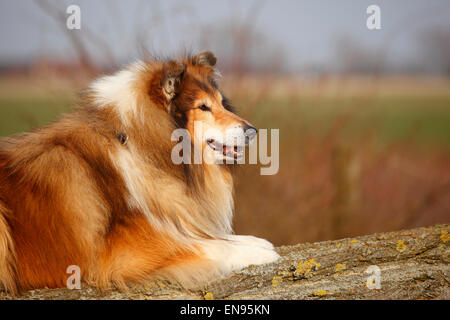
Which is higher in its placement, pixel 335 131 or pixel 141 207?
pixel 335 131

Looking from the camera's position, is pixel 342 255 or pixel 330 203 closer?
pixel 342 255

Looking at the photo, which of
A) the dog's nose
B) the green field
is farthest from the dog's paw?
the green field

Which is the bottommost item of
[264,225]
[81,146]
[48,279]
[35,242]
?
[264,225]

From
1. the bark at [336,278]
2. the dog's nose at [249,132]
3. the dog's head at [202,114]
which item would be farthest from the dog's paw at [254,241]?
the dog's nose at [249,132]

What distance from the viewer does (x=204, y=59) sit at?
370 cm

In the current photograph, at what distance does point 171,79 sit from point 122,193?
0.89 metres

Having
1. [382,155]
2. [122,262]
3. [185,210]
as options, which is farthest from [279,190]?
[122,262]

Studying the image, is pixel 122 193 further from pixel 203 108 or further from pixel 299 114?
pixel 299 114

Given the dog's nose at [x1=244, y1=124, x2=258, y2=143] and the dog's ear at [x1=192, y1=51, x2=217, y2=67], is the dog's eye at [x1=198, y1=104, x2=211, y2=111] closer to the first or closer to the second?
the dog's nose at [x1=244, y1=124, x2=258, y2=143]

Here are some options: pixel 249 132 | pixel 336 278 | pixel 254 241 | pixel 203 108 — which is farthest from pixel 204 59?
pixel 336 278

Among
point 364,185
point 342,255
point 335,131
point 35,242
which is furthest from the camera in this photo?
point 364,185

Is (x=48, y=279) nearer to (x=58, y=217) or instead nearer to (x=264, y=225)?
(x=58, y=217)

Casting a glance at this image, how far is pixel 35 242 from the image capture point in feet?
8.77
